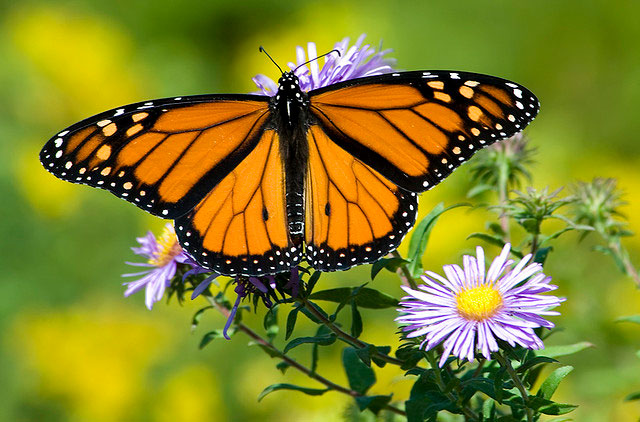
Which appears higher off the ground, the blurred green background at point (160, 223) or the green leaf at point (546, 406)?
the blurred green background at point (160, 223)

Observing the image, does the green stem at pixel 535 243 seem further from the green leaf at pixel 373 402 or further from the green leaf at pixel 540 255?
the green leaf at pixel 373 402

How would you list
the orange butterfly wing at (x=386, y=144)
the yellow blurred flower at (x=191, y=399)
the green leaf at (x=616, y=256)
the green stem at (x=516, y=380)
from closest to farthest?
the green stem at (x=516, y=380), the orange butterfly wing at (x=386, y=144), the green leaf at (x=616, y=256), the yellow blurred flower at (x=191, y=399)

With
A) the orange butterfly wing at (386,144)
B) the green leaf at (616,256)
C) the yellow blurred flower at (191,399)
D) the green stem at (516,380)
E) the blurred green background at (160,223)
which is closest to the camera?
the green stem at (516,380)

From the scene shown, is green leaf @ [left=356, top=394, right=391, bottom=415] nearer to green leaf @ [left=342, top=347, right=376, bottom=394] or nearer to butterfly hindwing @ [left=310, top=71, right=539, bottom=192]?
green leaf @ [left=342, top=347, right=376, bottom=394]

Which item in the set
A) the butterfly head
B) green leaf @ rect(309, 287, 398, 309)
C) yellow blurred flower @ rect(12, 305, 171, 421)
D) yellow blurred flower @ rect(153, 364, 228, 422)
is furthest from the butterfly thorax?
yellow blurred flower @ rect(12, 305, 171, 421)

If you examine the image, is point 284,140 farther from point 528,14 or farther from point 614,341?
point 528,14

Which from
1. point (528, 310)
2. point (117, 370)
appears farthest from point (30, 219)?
point (528, 310)

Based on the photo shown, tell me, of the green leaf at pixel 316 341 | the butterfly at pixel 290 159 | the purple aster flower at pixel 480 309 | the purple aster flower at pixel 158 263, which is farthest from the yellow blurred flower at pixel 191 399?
the purple aster flower at pixel 480 309
